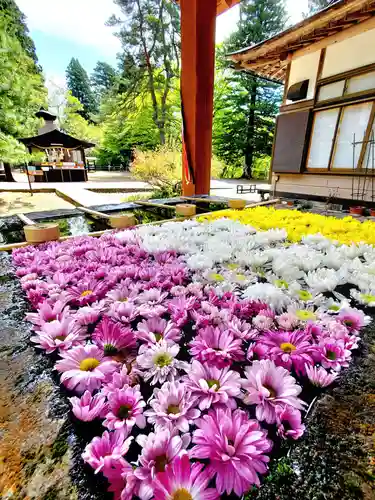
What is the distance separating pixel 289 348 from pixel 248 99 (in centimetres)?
1807

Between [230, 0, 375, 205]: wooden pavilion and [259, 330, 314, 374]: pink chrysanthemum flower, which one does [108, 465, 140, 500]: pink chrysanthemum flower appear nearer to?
[259, 330, 314, 374]: pink chrysanthemum flower

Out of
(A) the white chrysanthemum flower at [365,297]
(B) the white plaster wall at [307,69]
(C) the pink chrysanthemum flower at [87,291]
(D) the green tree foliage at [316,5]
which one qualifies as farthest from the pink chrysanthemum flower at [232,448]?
(D) the green tree foliage at [316,5]

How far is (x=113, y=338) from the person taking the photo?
671 mm

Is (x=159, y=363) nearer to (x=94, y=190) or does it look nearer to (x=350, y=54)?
(x=350, y=54)

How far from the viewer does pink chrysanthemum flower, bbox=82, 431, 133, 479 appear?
0.38 metres

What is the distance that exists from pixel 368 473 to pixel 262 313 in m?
0.43

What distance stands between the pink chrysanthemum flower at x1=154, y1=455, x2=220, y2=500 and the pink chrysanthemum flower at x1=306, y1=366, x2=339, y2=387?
1.04ft

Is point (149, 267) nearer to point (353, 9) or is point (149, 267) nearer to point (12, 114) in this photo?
point (353, 9)

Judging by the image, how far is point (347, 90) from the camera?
4184 mm

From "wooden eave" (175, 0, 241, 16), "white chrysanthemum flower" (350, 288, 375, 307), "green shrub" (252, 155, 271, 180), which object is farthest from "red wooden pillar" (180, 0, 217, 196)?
"green shrub" (252, 155, 271, 180)

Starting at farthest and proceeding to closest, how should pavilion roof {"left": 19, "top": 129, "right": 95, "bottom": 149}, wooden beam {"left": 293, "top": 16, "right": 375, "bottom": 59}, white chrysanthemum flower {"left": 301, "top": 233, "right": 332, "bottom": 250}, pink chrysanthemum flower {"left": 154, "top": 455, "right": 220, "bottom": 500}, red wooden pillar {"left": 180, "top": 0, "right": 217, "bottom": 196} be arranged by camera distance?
1. pavilion roof {"left": 19, "top": 129, "right": 95, "bottom": 149}
2. wooden beam {"left": 293, "top": 16, "right": 375, "bottom": 59}
3. red wooden pillar {"left": 180, "top": 0, "right": 217, "bottom": 196}
4. white chrysanthemum flower {"left": 301, "top": 233, "right": 332, "bottom": 250}
5. pink chrysanthemum flower {"left": 154, "top": 455, "right": 220, "bottom": 500}

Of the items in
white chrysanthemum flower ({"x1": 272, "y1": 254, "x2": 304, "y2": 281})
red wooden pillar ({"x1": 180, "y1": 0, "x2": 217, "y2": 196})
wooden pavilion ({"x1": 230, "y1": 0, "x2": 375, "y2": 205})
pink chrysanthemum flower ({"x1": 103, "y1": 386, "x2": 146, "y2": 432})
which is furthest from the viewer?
wooden pavilion ({"x1": 230, "y1": 0, "x2": 375, "y2": 205})

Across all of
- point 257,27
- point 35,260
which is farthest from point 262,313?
point 257,27

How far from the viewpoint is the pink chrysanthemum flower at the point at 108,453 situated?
383 millimetres
